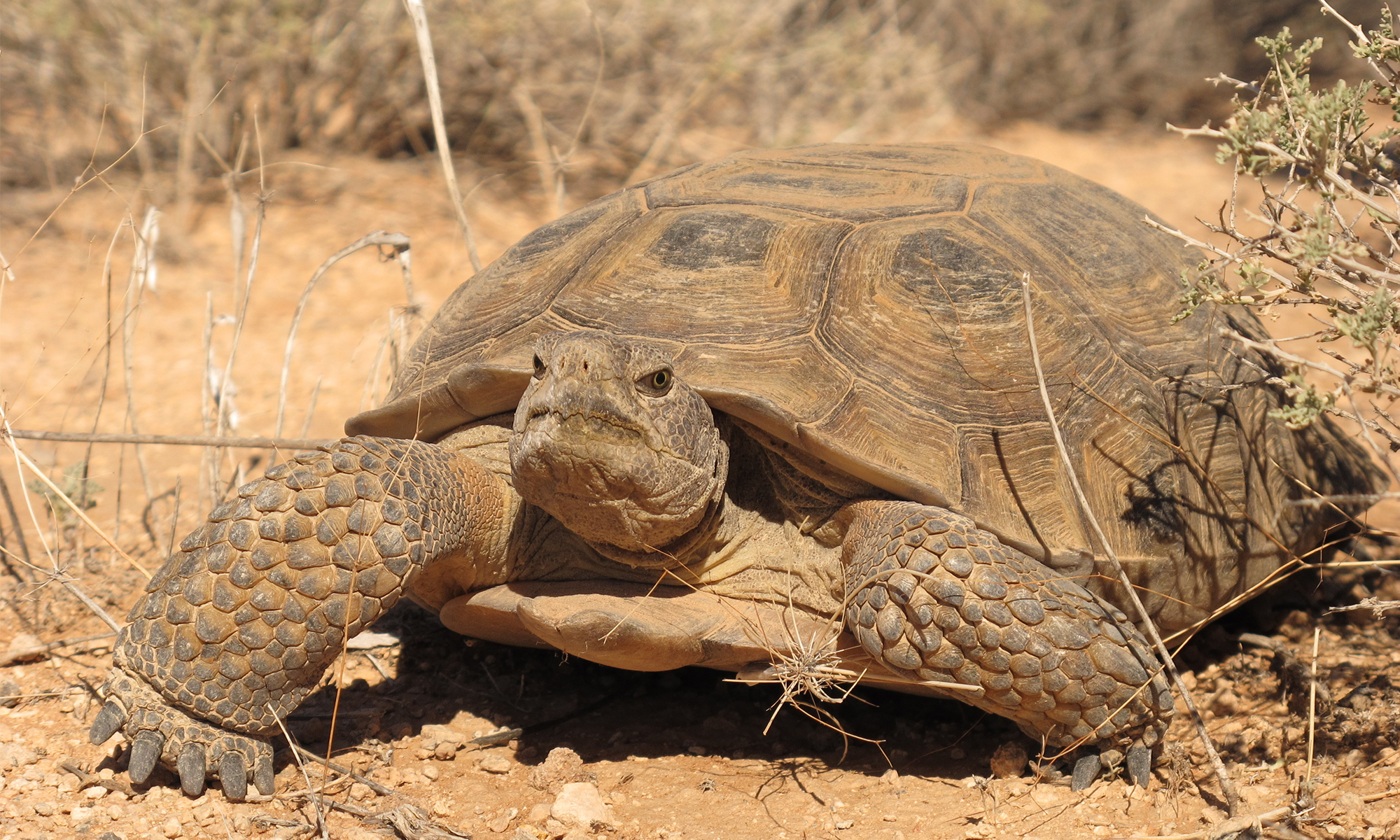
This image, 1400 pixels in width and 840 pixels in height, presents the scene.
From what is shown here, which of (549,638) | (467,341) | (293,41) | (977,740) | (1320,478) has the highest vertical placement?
(293,41)

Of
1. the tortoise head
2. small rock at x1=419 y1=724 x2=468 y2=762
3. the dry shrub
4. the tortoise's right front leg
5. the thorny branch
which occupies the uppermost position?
the dry shrub

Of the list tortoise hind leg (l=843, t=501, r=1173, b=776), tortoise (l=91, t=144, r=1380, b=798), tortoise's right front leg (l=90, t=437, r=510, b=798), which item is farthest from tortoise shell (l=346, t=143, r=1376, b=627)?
tortoise's right front leg (l=90, t=437, r=510, b=798)

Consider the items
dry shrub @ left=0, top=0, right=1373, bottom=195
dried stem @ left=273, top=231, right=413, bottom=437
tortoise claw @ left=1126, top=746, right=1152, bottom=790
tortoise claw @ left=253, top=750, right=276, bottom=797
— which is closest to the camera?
tortoise claw @ left=253, top=750, right=276, bottom=797

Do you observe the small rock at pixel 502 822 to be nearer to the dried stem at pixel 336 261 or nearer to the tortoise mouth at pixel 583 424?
the tortoise mouth at pixel 583 424

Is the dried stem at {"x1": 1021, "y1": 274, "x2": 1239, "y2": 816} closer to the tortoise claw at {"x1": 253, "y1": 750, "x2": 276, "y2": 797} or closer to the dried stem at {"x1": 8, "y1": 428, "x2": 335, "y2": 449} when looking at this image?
the dried stem at {"x1": 8, "y1": 428, "x2": 335, "y2": 449}

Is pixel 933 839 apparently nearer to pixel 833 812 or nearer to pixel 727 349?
pixel 833 812

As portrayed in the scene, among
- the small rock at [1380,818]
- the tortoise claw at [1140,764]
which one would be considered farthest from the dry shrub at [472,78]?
the small rock at [1380,818]

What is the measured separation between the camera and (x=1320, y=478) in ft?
11.8

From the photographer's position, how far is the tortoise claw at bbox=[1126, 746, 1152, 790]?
2.70 metres

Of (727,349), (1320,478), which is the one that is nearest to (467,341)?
(727,349)

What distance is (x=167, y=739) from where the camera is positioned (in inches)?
98.7

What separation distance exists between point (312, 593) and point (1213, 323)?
275 centimetres

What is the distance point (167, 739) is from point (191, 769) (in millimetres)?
92

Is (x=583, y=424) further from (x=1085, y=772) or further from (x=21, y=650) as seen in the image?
(x=21, y=650)
